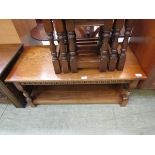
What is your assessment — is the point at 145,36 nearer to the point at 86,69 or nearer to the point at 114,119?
the point at 86,69

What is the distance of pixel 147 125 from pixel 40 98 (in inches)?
37.1

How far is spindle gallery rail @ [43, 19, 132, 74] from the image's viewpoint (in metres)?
0.75

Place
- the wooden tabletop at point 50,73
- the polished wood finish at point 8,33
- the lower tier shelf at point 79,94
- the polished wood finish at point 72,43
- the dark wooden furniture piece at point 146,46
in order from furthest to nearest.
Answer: the lower tier shelf at point 79,94, the polished wood finish at point 8,33, the wooden tabletop at point 50,73, the dark wooden furniture piece at point 146,46, the polished wood finish at point 72,43

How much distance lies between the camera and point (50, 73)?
3.35 ft

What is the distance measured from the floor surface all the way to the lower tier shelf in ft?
0.21

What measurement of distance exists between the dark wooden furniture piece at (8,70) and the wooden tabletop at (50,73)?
0.05m

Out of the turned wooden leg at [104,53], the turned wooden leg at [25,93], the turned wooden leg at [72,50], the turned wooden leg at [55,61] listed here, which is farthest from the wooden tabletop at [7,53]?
the turned wooden leg at [104,53]

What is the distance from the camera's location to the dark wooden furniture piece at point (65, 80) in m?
0.98

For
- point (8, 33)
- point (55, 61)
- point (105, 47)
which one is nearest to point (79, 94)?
point (55, 61)

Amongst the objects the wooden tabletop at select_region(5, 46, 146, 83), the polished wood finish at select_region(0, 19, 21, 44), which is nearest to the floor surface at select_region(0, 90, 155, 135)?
the wooden tabletop at select_region(5, 46, 146, 83)

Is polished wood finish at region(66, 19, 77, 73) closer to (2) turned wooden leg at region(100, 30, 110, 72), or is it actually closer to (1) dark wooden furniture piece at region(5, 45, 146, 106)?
(1) dark wooden furniture piece at region(5, 45, 146, 106)

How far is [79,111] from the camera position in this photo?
1.25 m

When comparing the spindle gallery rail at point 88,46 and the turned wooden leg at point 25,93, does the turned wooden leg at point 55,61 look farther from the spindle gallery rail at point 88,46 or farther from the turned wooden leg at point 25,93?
the turned wooden leg at point 25,93
